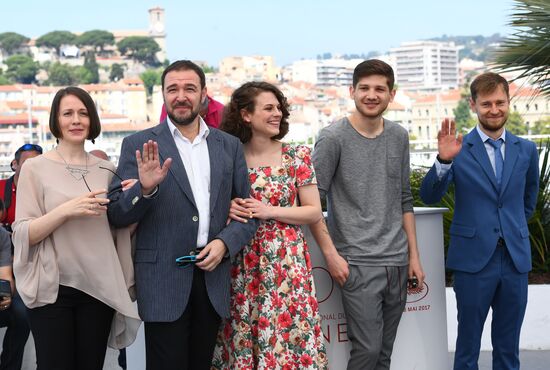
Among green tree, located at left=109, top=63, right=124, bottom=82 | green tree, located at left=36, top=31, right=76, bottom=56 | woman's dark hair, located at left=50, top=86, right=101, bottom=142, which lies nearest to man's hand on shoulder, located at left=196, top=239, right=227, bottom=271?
woman's dark hair, located at left=50, top=86, right=101, bottom=142

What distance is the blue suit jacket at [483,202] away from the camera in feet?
12.6

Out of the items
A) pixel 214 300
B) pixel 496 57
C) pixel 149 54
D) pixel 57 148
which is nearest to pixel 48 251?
pixel 57 148

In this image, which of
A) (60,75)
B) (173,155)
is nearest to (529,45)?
(173,155)

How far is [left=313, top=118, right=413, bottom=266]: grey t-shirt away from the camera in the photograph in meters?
3.71

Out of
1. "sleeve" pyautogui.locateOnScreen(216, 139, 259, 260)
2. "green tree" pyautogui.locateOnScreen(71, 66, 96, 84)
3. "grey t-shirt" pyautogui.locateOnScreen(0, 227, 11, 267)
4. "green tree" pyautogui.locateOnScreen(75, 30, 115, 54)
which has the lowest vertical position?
"grey t-shirt" pyautogui.locateOnScreen(0, 227, 11, 267)

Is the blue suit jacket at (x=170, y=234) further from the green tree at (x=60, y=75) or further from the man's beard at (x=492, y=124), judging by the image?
the green tree at (x=60, y=75)

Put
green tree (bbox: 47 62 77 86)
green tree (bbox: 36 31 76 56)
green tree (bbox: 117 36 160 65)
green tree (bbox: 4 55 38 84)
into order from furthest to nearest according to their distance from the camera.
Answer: green tree (bbox: 36 31 76 56) < green tree (bbox: 117 36 160 65) < green tree (bbox: 4 55 38 84) < green tree (bbox: 47 62 77 86)

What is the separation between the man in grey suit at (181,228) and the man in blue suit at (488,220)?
1.04m

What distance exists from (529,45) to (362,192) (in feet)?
9.23

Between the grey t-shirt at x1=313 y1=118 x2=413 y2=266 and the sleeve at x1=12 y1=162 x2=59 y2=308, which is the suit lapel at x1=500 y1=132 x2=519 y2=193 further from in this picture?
the sleeve at x1=12 y1=162 x2=59 y2=308

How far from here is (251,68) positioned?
7426 inches

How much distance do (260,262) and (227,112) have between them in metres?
0.64

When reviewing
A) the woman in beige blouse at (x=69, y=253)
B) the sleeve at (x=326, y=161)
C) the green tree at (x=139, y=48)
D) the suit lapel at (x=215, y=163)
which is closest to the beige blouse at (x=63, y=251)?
the woman in beige blouse at (x=69, y=253)

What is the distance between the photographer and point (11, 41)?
7190 inches
